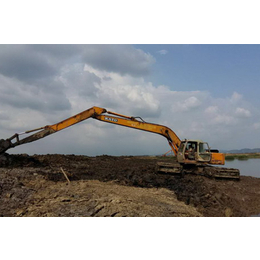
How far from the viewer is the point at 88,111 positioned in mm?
16031

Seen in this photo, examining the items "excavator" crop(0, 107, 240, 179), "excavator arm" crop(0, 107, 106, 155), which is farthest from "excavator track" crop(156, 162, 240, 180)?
"excavator arm" crop(0, 107, 106, 155)

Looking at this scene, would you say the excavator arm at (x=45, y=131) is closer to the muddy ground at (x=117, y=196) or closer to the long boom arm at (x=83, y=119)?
the long boom arm at (x=83, y=119)


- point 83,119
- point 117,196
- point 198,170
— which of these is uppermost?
point 83,119

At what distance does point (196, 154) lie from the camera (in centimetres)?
1628

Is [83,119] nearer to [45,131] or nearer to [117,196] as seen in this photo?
[45,131]

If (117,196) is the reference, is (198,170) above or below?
above

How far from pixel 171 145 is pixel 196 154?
175 centimetres

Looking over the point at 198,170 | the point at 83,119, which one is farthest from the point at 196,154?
the point at 83,119

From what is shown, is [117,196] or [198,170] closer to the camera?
[117,196]

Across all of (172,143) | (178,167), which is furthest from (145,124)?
(178,167)

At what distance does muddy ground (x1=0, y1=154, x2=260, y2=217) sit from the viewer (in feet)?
27.7

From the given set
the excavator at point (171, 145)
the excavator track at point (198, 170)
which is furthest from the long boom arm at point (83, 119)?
the excavator track at point (198, 170)

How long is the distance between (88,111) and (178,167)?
642 centimetres

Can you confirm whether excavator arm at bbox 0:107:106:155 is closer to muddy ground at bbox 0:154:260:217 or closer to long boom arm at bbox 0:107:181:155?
long boom arm at bbox 0:107:181:155
